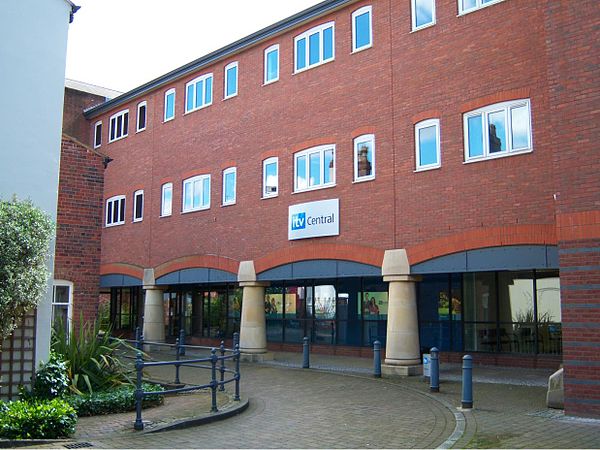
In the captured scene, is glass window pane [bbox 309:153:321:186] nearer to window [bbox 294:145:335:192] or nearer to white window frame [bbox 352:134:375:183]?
window [bbox 294:145:335:192]

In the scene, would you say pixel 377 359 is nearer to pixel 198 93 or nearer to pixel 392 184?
pixel 392 184

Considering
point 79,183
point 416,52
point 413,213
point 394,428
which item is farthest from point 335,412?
point 416,52

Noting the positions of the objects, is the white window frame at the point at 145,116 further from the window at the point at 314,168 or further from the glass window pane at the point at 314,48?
the window at the point at 314,168

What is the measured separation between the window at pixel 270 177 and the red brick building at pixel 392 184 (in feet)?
0.26

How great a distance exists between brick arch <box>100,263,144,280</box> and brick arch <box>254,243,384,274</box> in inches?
294

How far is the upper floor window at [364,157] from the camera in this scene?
1734 cm

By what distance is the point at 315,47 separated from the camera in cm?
1969

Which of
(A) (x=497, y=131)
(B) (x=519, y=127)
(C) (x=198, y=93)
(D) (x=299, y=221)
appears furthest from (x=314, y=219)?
(C) (x=198, y=93)

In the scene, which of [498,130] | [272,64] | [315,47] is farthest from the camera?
[272,64]

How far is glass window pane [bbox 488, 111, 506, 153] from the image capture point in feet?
47.6

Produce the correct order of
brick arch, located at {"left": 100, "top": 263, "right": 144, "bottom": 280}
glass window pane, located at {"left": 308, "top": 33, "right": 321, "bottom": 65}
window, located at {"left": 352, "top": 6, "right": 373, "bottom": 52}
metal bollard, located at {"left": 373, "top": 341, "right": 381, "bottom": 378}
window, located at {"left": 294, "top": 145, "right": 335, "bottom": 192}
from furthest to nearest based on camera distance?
brick arch, located at {"left": 100, "top": 263, "right": 144, "bottom": 280}, glass window pane, located at {"left": 308, "top": 33, "right": 321, "bottom": 65}, window, located at {"left": 294, "top": 145, "right": 335, "bottom": 192}, window, located at {"left": 352, "top": 6, "right": 373, "bottom": 52}, metal bollard, located at {"left": 373, "top": 341, "right": 381, "bottom": 378}

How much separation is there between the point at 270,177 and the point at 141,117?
9514 millimetres

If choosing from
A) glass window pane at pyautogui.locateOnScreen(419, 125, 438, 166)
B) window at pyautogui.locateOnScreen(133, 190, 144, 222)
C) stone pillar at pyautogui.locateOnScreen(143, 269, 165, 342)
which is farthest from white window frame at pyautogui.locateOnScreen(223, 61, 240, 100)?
glass window pane at pyautogui.locateOnScreen(419, 125, 438, 166)

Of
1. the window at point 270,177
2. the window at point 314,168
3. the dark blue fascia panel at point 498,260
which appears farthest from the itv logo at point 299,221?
the dark blue fascia panel at point 498,260
